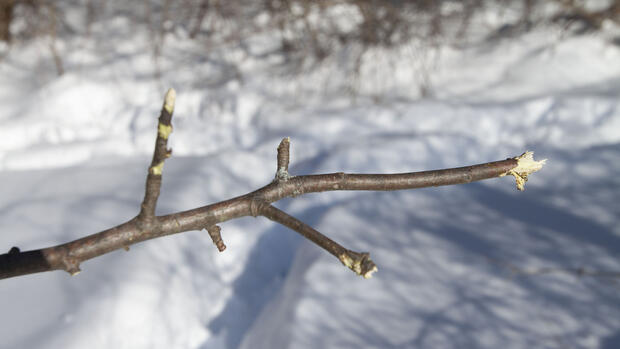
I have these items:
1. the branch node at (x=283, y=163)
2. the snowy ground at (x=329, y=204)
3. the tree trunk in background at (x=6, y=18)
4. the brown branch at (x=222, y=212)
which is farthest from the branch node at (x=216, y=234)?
the tree trunk in background at (x=6, y=18)

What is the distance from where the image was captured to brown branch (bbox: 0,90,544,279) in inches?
22.1

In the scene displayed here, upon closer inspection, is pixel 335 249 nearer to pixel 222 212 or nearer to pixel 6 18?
pixel 222 212

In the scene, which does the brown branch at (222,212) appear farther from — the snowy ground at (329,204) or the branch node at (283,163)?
the snowy ground at (329,204)

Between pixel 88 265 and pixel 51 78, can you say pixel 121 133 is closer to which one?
pixel 51 78

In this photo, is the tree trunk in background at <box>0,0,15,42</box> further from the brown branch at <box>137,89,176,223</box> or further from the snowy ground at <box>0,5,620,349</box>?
the brown branch at <box>137,89,176,223</box>

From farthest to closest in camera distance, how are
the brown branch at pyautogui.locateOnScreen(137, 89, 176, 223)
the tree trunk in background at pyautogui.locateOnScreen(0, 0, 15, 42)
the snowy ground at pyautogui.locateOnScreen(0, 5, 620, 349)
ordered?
1. the tree trunk in background at pyautogui.locateOnScreen(0, 0, 15, 42)
2. the snowy ground at pyautogui.locateOnScreen(0, 5, 620, 349)
3. the brown branch at pyautogui.locateOnScreen(137, 89, 176, 223)

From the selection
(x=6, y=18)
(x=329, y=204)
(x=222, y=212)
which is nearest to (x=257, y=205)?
(x=222, y=212)

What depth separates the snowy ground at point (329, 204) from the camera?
5.08 feet

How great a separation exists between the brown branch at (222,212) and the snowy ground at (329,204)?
3.15 ft

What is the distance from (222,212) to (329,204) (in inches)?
69.8

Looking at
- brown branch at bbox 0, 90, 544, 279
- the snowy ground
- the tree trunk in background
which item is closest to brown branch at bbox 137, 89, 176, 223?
brown branch at bbox 0, 90, 544, 279

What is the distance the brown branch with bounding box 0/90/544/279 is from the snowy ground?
96 cm

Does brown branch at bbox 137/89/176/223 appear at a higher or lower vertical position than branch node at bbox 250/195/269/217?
lower

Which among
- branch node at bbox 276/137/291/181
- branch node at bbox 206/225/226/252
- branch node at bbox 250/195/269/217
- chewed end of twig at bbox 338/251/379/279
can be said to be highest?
branch node at bbox 276/137/291/181
